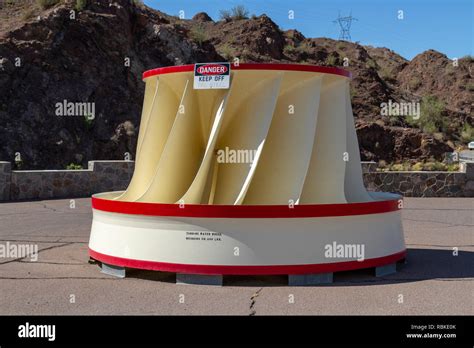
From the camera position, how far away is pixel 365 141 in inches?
1652

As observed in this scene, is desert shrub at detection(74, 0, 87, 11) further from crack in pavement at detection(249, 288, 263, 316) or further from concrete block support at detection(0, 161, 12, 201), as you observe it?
crack in pavement at detection(249, 288, 263, 316)

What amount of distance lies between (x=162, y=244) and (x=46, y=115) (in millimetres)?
24478

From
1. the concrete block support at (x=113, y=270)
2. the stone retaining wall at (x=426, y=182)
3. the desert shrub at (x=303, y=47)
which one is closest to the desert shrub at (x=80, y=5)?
the stone retaining wall at (x=426, y=182)

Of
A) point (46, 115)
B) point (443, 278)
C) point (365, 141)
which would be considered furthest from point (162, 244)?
point (365, 141)

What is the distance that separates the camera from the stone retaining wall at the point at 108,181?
67.3ft

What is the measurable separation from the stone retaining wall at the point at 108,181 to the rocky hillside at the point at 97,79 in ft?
21.4

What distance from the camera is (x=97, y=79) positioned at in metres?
33.6

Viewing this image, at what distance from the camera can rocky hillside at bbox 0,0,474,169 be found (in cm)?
3003

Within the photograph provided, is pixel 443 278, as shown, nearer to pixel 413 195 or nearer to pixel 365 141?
pixel 413 195

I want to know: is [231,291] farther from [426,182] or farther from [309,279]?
[426,182]
